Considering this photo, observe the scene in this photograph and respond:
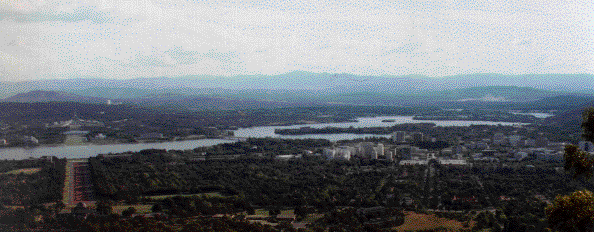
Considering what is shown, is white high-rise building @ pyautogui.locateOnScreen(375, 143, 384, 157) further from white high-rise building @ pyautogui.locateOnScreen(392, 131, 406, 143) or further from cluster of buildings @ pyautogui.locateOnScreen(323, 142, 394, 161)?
white high-rise building @ pyautogui.locateOnScreen(392, 131, 406, 143)

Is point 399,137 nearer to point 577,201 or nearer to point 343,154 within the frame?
point 343,154

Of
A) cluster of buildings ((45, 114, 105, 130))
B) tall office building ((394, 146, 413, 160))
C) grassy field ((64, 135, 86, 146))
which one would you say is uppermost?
cluster of buildings ((45, 114, 105, 130))

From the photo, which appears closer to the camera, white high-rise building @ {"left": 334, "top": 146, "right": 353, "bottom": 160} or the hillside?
white high-rise building @ {"left": 334, "top": 146, "right": 353, "bottom": 160}

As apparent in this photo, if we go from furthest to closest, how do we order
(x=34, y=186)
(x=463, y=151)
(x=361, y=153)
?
(x=463, y=151) < (x=361, y=153) < (x=34, y=186)

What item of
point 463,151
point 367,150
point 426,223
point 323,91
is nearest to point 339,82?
point 323,91

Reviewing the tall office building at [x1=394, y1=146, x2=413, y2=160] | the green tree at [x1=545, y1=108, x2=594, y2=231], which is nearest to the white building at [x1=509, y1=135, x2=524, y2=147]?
the tall office building at [x1=394, y1=146, x2=413, y2=160]

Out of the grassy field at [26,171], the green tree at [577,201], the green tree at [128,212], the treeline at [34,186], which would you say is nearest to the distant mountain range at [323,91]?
the grassy field at [26,171]

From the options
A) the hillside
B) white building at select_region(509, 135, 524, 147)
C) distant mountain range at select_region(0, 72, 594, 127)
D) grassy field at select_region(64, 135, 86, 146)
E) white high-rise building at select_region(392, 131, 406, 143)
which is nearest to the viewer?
white building at select_region(509, 135, 524, 147)
